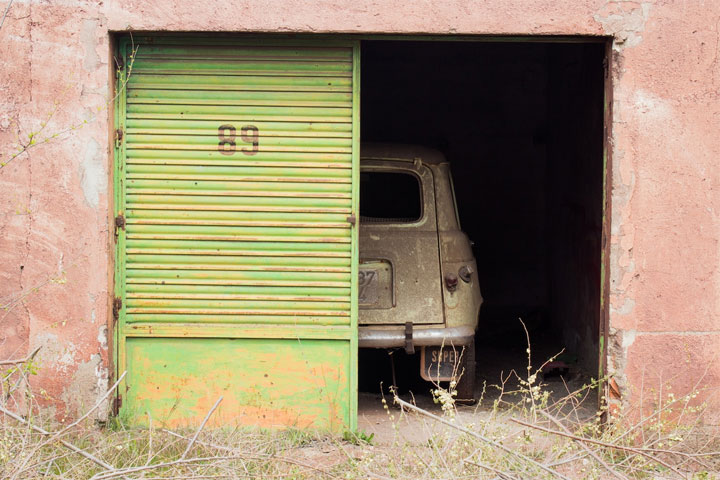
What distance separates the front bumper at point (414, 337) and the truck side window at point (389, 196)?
88 cm

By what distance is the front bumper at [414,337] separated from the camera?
5.77 meters

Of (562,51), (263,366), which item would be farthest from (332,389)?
(562,51)

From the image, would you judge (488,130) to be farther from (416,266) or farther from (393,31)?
(393,31)

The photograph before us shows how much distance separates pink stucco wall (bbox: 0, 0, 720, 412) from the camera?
4.82m

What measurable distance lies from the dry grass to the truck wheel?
68 cm

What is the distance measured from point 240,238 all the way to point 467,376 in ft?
6.69

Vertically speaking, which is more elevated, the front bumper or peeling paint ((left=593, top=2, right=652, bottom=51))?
peeling paint ((left=593, top=2, right=652, bottom=51))

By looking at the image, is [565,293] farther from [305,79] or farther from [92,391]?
[92,391]

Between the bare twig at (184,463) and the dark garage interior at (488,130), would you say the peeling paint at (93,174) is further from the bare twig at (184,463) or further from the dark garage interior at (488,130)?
the dark garage interior at (488,130)

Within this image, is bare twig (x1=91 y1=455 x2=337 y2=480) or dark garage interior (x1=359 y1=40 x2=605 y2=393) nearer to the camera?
bare twig (x1=91 y1=455 x2=337 y2=480)

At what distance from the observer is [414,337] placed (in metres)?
5.79

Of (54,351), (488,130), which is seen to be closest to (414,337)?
(54,351)

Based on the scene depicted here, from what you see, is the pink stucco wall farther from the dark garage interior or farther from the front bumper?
the dark garage interior

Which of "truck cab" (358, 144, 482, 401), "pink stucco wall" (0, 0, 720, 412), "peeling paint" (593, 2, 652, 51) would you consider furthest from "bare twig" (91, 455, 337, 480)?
"peeling paint" (593, 2, 652, 51)
